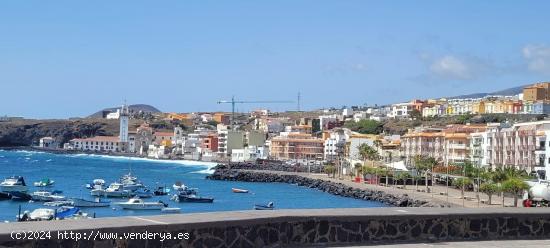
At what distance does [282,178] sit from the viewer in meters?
125

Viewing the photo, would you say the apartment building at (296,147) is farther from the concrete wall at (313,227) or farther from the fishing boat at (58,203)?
the concrete wall at (313,227)

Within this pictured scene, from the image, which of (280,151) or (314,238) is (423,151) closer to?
(280,151)

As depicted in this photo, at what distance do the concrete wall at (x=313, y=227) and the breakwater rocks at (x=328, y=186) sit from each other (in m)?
47.7

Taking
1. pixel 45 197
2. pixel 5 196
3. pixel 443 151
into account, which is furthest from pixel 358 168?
pixel 5 196

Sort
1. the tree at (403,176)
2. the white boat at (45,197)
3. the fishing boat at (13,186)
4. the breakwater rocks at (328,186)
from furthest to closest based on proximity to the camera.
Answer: the tree at (403,176)
the fishing boat at (13,186)
the breakwater rocks at (328,186)
the white boat at (45,197)

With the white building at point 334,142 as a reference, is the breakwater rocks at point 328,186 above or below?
below

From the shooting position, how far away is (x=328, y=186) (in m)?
98.6

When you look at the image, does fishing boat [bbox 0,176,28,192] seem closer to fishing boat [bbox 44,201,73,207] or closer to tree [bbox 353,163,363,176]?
fishing boat [bbox 44,201,73,207]

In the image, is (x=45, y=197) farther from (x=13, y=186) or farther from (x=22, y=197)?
(x=13, y=186)

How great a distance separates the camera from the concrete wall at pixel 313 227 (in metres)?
9.90

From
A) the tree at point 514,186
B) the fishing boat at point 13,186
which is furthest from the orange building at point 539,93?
the fishing boat at point 13,186

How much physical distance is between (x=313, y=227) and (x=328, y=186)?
87.0m

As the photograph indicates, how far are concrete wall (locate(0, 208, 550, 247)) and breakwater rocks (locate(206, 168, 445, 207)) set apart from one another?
47.7 meters

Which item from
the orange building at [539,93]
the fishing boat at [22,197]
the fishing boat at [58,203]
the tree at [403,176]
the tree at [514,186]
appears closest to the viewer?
the tree at [514,186]
